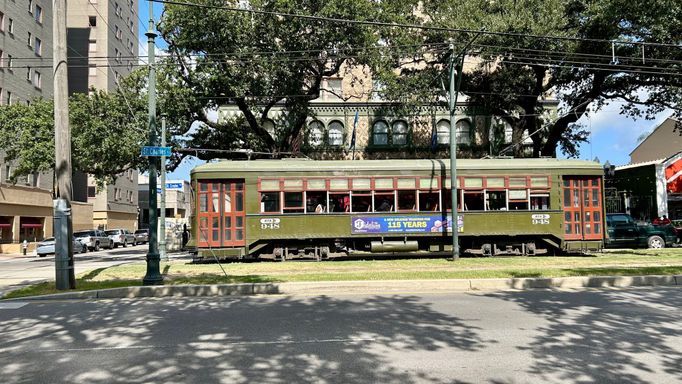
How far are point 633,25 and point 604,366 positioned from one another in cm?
2089

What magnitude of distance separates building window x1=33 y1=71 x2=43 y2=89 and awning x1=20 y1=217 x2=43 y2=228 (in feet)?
36.3

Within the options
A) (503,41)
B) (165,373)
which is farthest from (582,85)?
(165,373)

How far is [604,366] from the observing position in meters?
5.56

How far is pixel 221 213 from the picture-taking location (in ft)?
56.6

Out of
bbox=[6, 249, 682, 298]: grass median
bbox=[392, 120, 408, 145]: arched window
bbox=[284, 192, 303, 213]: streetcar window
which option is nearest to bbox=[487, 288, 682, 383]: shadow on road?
bbox=[6, 249, 682, 298]: grass median

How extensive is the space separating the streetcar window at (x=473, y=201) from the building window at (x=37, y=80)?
39099 millimetres

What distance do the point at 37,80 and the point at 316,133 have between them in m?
26.7

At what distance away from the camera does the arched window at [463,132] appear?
32.3 meters

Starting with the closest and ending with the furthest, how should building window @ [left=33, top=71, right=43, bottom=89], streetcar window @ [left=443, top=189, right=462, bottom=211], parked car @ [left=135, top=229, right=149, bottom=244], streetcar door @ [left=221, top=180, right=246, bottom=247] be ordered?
streetcar door @ [left=221, top=180, right=246, bottom=247], streetcar window @ [left=443, top=189, right=462, bottom=211], building window @ [left=33, top=71, right=43, bottom=89], parked car @ [left=135, top=229, right=149, bottom=244]

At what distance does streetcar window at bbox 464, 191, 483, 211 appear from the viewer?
17969 millimetres

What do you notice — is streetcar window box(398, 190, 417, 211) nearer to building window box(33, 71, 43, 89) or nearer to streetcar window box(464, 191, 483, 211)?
streetcar window box(464, 191, 483, 211)

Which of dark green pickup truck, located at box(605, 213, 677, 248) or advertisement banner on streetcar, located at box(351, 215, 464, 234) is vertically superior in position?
advertisement banner on streetcar, located at box(351, 215, 464, 234)

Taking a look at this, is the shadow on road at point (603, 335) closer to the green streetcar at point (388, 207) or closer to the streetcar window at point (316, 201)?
the green streetcar at point (388, 207)

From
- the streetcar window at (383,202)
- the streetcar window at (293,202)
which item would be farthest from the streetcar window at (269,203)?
the streetcar window at (383,202)
